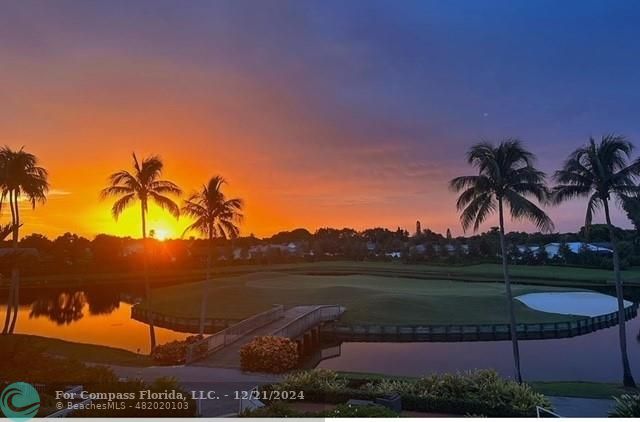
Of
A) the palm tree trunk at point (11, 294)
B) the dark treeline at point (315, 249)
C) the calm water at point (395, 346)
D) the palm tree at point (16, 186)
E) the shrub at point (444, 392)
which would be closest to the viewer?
the shrub at point (444, 392)

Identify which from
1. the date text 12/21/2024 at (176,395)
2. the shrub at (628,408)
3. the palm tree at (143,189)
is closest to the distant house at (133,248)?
the palm tree at (143,189)

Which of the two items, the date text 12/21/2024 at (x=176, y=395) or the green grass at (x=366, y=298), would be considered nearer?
the date text 12/21/2024 at (x=176, y=395)

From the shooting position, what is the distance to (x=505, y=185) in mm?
10703

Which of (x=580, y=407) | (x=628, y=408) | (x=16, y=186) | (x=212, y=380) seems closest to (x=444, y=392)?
(x=580, y=407)

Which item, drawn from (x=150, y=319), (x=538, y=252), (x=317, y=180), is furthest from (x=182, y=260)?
(x=538, y=252)

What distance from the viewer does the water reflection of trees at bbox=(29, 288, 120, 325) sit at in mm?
12172

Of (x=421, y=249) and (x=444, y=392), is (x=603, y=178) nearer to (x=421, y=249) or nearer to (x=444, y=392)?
(x=421, y=249)

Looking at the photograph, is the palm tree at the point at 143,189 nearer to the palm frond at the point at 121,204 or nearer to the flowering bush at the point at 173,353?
the palm frond at the point at 121,204

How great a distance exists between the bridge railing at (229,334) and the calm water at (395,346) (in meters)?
2.16

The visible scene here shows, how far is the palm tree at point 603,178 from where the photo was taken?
388 inches

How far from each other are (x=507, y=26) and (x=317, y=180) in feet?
16.3

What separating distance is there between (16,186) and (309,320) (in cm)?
860

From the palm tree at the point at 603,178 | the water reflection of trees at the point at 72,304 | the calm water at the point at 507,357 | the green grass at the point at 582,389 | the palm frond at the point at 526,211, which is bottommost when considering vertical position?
the calm water at the point at 507,357

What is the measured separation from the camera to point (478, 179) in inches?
426
